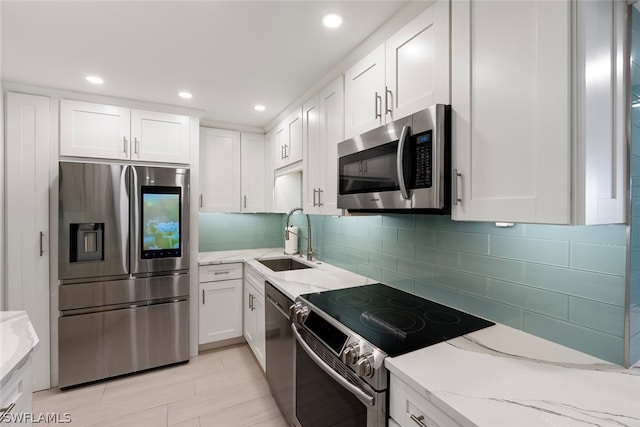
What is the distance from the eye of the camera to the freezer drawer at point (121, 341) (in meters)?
2.29

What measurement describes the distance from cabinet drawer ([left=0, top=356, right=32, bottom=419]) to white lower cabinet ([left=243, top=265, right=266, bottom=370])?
1.40m

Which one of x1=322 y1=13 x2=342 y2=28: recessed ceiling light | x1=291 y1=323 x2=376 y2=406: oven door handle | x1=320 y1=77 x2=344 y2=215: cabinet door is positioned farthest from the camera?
x1=320 y1=77 x2=344 y2=215: cabinet door

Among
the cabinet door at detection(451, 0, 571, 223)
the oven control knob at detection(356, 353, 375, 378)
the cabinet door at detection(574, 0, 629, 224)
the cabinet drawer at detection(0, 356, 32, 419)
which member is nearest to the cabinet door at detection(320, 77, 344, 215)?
the cabinet door at detection(451, 0, 571, 223)

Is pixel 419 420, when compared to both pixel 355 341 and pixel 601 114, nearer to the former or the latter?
pixel 355 341

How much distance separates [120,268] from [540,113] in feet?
9.44

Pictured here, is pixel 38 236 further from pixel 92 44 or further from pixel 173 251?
pixel 92 44

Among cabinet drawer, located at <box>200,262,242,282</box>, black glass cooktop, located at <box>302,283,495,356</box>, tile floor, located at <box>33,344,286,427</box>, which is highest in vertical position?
black glass cooktop, located at <box>302,283,495,356</box>

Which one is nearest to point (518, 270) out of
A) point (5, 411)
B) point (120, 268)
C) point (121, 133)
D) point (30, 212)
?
point (5, 411)

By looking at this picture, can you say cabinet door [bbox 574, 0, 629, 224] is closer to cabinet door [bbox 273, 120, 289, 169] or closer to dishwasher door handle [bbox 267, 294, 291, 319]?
dishwasher door handle [bbox 267, 294, 291, 319]

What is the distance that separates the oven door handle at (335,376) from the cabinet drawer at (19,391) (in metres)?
1.09

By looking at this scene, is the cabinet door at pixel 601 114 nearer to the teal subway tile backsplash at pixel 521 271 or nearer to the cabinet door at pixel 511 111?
the cabinet door at pixel 511 111

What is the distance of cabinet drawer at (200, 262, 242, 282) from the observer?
283 centimetres

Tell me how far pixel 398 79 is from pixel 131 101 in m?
2.37

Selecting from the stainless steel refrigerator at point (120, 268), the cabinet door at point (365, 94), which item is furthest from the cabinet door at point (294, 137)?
the stainless steel refrigerator at point (120, 268)
